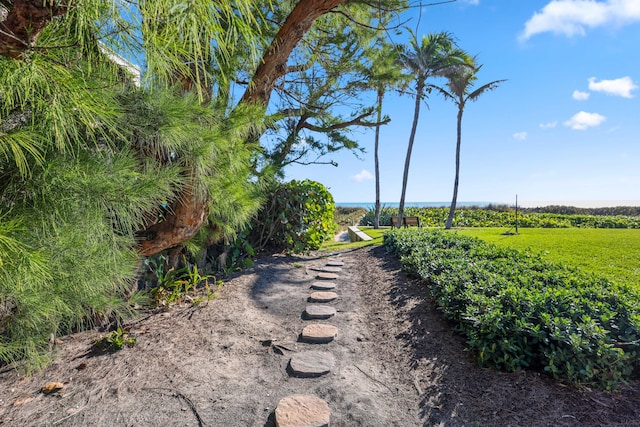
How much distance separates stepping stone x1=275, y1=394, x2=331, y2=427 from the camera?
5.54ft

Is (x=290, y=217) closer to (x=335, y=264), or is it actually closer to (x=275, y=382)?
(x=335, y=264)

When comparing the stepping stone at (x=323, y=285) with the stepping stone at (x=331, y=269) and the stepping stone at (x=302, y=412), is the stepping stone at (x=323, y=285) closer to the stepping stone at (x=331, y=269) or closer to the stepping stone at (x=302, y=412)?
the stepping stone at (x=331, y=269)

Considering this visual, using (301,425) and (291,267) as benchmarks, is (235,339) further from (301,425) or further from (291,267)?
(291,267)

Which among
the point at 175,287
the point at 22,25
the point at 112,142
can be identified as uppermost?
the point at 22,25

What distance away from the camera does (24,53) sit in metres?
1.07

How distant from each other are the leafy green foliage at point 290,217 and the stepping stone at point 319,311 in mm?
2670

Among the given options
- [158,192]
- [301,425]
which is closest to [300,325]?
[301,425]

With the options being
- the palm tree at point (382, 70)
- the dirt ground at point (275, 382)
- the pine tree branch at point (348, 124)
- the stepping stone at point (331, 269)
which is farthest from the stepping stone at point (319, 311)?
the palm tree at point (382, 70)

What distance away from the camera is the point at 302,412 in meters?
1.78

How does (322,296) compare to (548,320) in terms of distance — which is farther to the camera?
(322,296)

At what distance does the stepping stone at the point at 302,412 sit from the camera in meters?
1.69

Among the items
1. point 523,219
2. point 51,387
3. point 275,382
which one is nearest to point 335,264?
point 275,382

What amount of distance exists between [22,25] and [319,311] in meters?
3.03

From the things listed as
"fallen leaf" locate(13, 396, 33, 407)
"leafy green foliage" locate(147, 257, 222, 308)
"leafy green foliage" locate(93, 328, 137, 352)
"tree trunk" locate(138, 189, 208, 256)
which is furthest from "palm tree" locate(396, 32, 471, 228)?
"fallen leaf" locate(13, 396, 33, 407)
